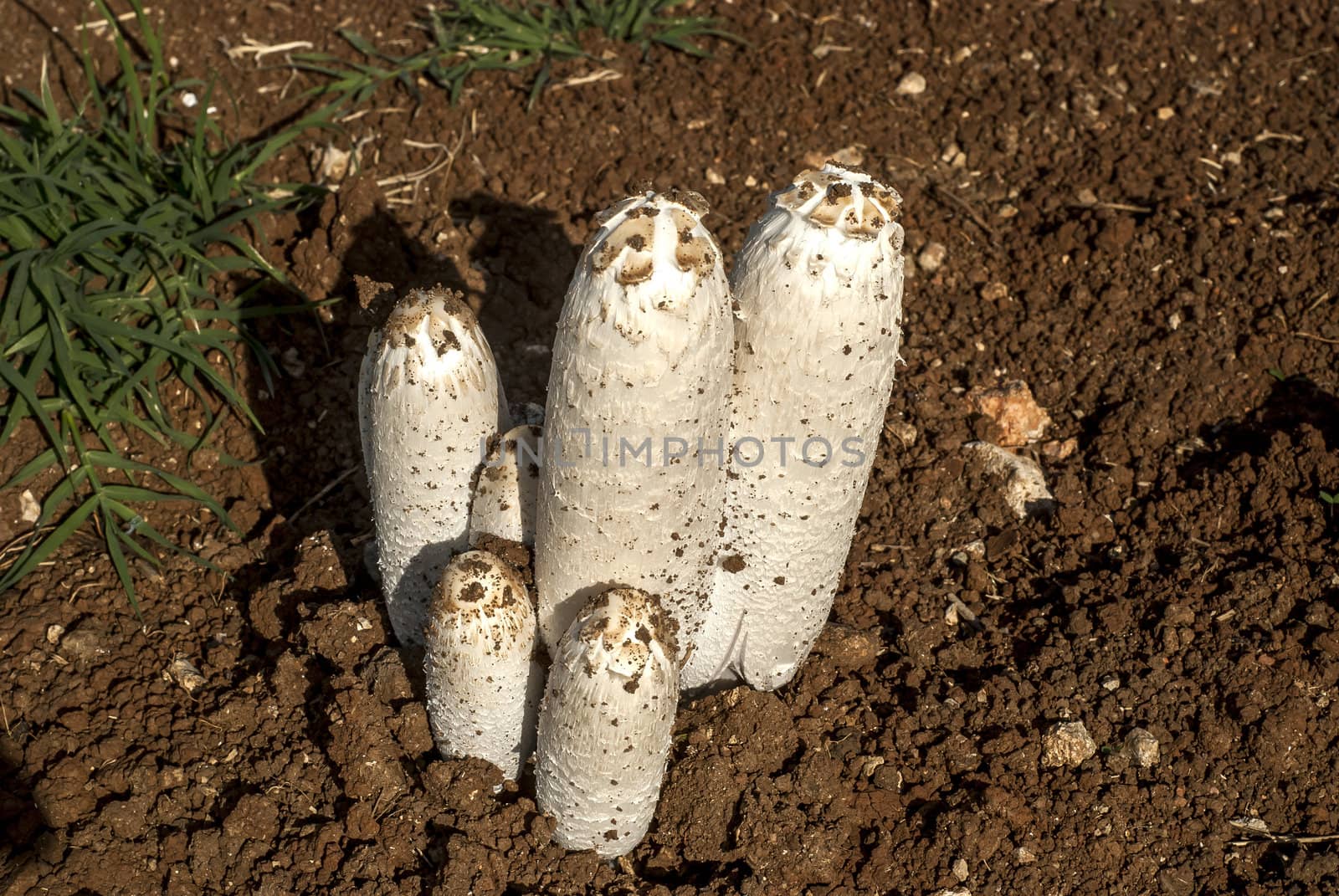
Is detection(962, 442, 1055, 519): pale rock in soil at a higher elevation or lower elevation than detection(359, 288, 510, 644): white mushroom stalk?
lower

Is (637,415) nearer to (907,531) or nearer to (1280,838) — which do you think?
(907,531)

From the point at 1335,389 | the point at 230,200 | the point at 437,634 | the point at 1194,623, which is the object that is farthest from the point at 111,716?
the point at 1335,389

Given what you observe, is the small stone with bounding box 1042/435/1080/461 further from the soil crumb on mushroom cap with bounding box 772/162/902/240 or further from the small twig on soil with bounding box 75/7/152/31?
the small twig on soil with bounding box 75/7/152/31

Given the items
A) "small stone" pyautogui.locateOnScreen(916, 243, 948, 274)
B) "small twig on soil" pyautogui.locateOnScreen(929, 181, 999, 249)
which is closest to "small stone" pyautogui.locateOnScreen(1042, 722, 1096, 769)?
"small stone" pyautogui.locateOnScreen(916, 243, 948, 274)

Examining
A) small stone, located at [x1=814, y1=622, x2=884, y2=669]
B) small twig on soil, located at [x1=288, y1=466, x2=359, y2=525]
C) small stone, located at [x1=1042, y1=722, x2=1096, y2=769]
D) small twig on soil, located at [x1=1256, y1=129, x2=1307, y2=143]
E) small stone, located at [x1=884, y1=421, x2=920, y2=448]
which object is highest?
small twig on soil, located at [x1=1256, y1=129, x2=1307, y2=143]

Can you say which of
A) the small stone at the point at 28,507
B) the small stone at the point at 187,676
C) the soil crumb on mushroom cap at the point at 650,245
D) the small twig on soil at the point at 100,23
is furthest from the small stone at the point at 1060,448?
the small twig on soil at the point at 100,23

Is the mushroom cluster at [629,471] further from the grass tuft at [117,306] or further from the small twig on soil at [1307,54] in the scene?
the small twig on soil at [1307,54]
